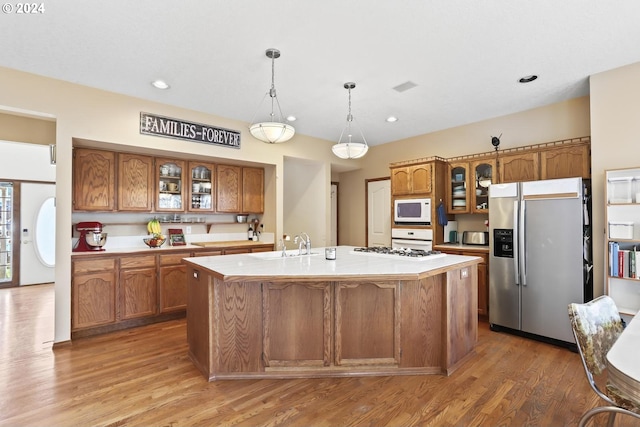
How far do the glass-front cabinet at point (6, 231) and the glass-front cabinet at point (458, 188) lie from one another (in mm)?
7891

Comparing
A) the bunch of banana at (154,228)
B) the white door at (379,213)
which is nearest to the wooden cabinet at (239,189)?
the bunch of banana at (154,228)

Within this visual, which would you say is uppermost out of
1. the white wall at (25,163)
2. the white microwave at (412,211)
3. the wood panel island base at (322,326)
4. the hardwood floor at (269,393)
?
the white wall at (25,163)

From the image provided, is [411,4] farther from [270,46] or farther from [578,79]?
Answer: [578,79]

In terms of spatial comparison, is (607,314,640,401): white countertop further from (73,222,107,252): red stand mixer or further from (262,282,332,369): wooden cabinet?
(73,222,107,252): red stand mixer

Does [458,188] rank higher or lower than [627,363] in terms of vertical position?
higher

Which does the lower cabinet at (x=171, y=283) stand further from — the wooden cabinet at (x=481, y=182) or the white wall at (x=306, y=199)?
the wooden cabinet at (x=481, y=182)

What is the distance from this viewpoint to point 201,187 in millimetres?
4648

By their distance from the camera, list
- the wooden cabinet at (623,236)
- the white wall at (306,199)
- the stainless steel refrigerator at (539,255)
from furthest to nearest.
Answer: the white wall at (306,199) → the stainless steel refrigerator at (539,255) → the wooden cabinet at (623,236)

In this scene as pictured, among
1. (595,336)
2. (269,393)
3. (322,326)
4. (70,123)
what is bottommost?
(269,393)

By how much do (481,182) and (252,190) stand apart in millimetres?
3434

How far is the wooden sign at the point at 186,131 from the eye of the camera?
3.79 metres

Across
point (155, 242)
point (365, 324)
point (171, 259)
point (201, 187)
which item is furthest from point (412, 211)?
point (155, 242)

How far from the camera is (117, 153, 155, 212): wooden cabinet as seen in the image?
3.94m

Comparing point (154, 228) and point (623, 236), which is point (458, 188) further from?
point (154, 228)
